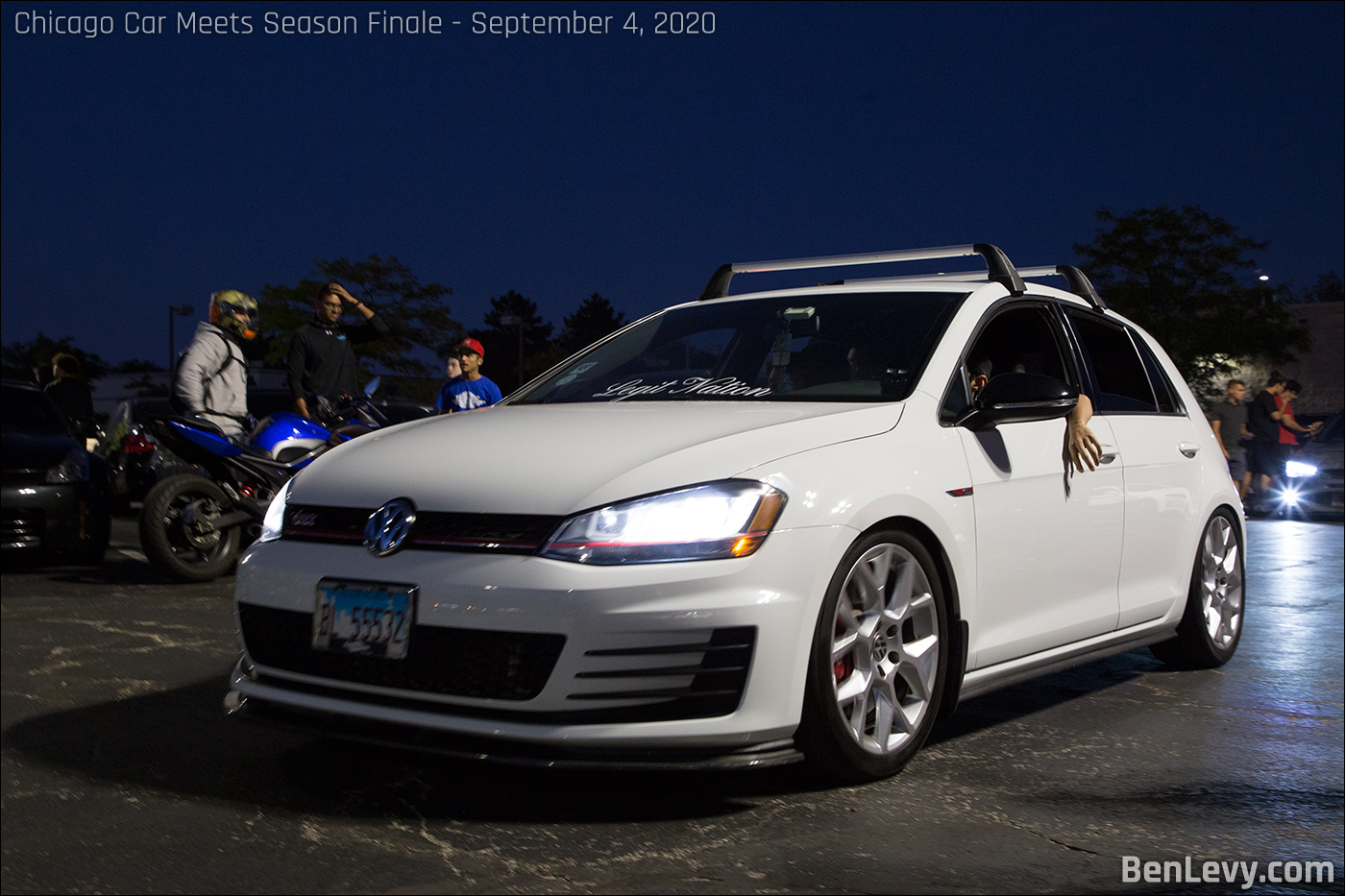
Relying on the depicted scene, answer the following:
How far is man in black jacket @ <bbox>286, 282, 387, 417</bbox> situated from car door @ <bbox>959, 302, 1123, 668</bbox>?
5.86 m

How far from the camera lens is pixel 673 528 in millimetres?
3295

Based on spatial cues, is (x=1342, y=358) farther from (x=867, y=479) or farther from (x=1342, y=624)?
(x=867, y=479)

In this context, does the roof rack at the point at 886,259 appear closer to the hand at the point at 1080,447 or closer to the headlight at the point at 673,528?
the hand at the point at 1080,447

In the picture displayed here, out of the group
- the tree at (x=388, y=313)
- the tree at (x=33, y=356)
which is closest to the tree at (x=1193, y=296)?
the tree at (x=388, y=313)

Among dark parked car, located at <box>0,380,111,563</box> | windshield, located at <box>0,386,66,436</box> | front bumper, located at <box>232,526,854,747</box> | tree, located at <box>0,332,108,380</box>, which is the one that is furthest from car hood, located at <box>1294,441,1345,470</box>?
tree, located at <box>0,332,108,380</box>

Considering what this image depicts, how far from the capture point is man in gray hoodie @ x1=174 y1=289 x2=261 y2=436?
9.04 m

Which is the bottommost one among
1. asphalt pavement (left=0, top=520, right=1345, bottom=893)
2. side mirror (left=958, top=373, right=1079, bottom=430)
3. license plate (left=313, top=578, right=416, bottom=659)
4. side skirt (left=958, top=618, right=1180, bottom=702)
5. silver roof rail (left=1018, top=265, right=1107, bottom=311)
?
asphalt pavement (left=0, top=520, right=1345, bottom=893)

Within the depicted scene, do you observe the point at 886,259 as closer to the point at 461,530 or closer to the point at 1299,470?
the point at 461,530

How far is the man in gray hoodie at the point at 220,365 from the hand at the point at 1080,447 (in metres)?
6.13

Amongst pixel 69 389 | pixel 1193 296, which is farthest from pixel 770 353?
pixel 1193 296

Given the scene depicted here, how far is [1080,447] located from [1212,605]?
5.42ft

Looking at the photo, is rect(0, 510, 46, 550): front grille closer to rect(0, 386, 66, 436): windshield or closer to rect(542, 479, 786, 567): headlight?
rect(0, 386, 66, 436): windshield

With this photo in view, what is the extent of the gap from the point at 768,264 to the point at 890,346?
1186mm

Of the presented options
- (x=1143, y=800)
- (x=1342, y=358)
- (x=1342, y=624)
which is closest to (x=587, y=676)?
(x=1143, y=800)
